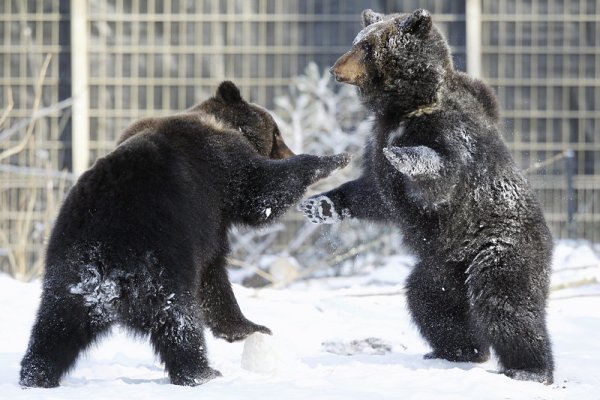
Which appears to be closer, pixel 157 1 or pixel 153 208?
pixel 153 208

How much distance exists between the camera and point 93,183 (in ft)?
13.5

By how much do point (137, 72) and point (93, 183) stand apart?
9.90m

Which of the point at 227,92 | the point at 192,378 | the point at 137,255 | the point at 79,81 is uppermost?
the point at 79,81

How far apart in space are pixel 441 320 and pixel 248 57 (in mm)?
9223

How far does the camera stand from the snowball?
4.43 metres

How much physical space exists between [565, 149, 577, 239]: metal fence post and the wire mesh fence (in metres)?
0.82

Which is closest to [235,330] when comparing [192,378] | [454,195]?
[192,378]

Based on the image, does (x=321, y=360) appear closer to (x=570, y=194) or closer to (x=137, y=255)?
(x=137, y=255)

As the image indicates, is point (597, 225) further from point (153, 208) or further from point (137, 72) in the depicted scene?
point (153, 208)

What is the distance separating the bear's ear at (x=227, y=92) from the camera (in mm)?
5148

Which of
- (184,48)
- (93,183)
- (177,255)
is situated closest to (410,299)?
(177,255)

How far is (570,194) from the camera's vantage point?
40.4 feet

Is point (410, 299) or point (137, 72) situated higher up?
point (137, 72)

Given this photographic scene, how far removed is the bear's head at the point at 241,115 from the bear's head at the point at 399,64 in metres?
0.72
